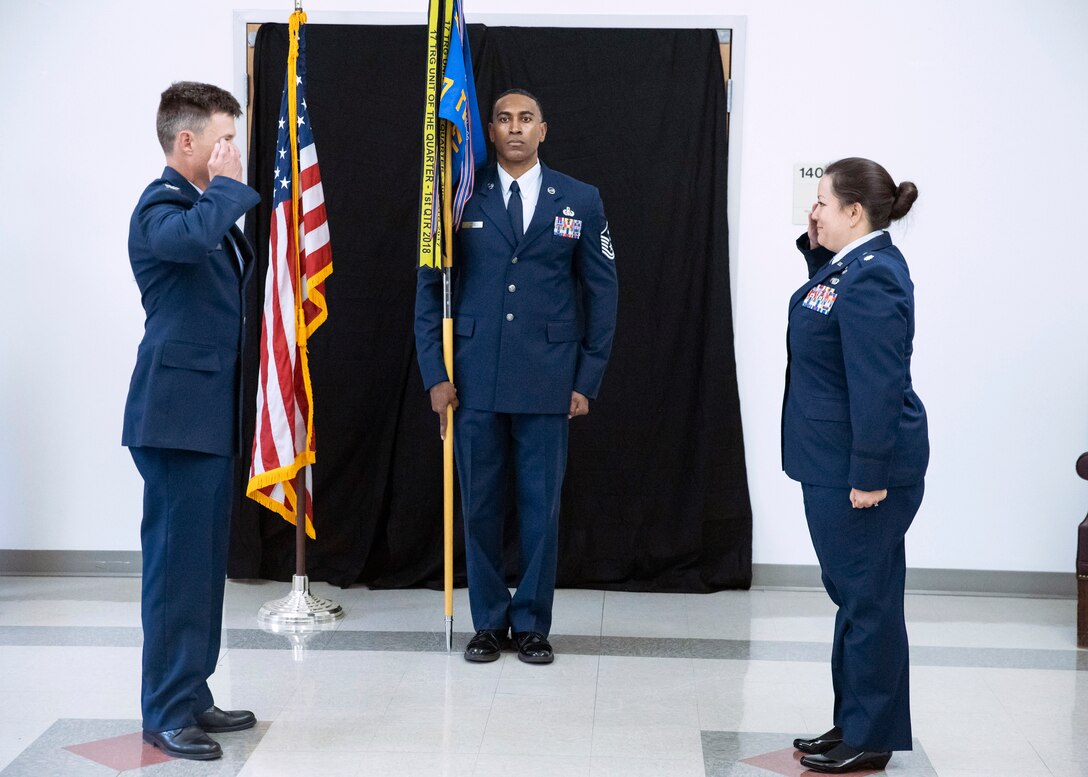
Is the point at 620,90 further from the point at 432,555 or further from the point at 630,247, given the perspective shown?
the point at 432,555

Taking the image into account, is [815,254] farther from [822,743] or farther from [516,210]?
[822,743]

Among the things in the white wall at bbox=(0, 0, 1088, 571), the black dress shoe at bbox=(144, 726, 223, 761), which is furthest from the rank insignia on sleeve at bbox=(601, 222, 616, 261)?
the black dress shoe at bbox=(144, 726, 223, 761)

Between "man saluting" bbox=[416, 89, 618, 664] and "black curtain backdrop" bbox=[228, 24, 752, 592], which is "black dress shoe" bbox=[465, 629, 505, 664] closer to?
"man saluting" bbox=[416, 89, 618, 664]

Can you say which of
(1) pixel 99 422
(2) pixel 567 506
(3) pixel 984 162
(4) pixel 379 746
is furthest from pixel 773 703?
(1) pixel 99 422

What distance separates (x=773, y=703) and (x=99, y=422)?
2.90m

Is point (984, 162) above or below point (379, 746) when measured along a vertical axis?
above

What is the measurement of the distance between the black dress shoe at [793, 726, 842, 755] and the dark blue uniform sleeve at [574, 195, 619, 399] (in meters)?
1.29

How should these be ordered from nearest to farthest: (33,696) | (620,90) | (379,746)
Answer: (379,746)
(33,696)
(620,90)

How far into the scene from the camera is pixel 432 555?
4812mm

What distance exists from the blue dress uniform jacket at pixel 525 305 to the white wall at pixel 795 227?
1078 mm

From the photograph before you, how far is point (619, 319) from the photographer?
475 centimetres

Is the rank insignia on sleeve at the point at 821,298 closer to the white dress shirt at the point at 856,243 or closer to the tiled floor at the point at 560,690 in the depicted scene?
the white dress shirt at the point at 856,243

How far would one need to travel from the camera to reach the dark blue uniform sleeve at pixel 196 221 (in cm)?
279

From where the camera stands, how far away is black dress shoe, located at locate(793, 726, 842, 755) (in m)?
2.99
